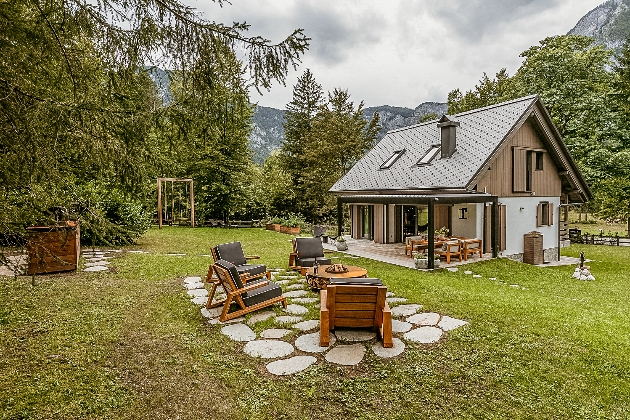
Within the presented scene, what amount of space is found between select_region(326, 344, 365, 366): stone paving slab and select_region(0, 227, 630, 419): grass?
101 millimetres

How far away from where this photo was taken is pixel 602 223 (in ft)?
110

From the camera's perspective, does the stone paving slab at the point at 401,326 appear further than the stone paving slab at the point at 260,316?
No

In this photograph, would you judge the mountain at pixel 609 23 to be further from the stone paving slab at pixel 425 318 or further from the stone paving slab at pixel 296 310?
the stone paving slab at pixel 296 310

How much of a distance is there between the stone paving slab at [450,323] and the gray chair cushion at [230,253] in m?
4.37

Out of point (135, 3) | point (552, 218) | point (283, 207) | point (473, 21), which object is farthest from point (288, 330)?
point (283, 207)

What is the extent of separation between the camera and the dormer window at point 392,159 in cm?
1625

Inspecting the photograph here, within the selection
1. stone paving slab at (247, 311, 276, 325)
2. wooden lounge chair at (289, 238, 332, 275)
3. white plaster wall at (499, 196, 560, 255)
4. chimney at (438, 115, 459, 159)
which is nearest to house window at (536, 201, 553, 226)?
white plaster wall at (499, 196, 560, 255)

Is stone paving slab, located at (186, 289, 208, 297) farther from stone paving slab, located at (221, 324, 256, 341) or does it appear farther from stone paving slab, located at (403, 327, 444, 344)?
stone paving slab, located at (403, 327, 444, 344)

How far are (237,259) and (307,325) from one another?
3094 mm

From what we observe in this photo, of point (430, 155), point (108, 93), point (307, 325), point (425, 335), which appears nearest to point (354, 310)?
point (307, 325)

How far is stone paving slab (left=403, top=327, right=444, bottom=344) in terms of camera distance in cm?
474

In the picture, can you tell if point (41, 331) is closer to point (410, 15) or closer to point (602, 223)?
point (410, 15)

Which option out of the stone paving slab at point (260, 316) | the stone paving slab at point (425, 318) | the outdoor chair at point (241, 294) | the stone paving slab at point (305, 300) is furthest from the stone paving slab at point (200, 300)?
the stone paving slab at point (425, 318)

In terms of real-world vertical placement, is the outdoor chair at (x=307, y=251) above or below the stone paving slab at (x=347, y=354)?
above
